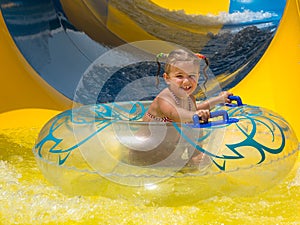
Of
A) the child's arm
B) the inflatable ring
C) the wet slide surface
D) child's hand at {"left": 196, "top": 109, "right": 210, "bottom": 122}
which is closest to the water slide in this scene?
the wet slide surface

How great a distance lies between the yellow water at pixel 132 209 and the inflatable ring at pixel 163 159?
0.13ft

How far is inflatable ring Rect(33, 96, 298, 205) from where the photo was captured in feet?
5.66

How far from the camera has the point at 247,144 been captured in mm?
1806

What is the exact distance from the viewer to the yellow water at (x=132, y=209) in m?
1.63

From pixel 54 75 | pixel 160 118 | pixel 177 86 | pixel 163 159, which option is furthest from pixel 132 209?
pixel 54 75

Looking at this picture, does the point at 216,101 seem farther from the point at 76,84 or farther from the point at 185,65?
the point at 76,84

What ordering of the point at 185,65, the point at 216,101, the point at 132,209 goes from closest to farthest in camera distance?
1. the point at 132,209
2. the point at 185,65
3. the point at 216,101

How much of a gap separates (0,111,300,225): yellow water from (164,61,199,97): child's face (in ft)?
1.41

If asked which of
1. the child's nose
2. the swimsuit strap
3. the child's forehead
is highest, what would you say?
the child's forehead

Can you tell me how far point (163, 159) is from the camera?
1.77 metres

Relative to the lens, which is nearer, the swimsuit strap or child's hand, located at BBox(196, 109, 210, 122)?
child's hand, located at BBox(196, 109, 210, 122)

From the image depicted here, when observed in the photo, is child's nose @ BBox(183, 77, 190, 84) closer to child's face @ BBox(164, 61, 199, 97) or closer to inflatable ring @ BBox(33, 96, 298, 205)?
child's face @ BBox(164, 61, 199, 97)

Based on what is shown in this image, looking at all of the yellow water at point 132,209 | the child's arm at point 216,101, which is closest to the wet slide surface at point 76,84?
the yellow water at point 132,209

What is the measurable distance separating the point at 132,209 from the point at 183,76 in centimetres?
54
